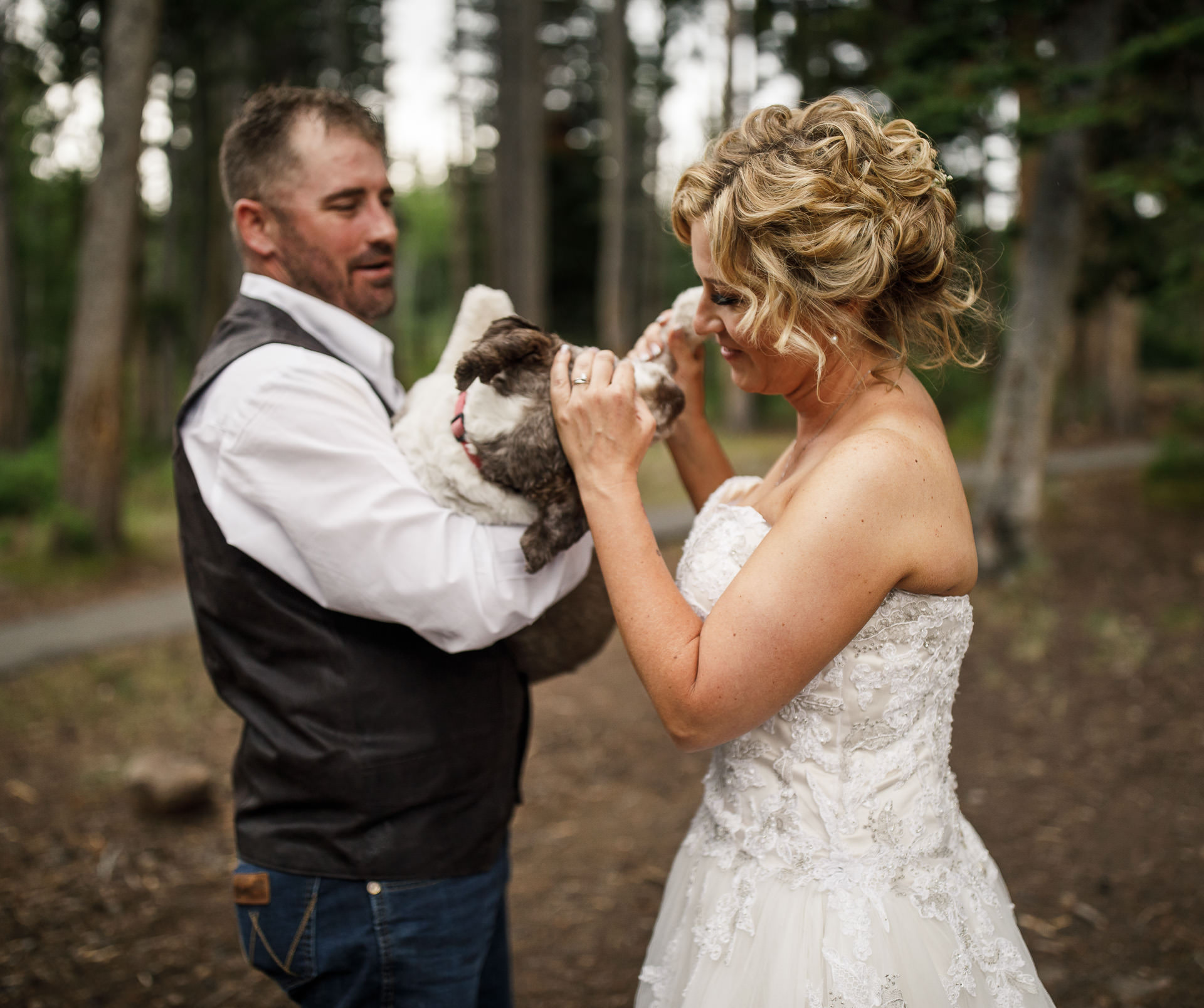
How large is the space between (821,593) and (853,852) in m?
0.69

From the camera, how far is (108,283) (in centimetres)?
870

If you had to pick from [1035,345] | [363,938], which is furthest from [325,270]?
[1035,345]

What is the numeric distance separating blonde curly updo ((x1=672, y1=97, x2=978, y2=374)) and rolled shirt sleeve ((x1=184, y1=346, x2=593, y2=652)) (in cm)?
76

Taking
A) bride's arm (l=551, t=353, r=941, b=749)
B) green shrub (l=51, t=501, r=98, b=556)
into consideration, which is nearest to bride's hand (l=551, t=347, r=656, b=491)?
bride's arm (l=551, t=353, r=941, b=749)

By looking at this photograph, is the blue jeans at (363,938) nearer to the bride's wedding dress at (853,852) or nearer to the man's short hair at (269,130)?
the bride's wedding dress at (853,852)

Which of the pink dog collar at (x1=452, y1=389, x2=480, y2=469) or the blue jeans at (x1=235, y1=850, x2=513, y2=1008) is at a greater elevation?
the pink dog collar at (x1=452, y1=389, x2=480, y2=469)

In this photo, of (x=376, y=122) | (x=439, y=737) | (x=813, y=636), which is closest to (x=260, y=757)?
(x=439, y=737)

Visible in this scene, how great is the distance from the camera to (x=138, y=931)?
4.34 meters

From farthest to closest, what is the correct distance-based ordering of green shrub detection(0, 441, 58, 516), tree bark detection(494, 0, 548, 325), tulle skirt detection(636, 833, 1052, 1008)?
tree bark detection(494, 0, 548, 325) → green shrub detection(0, 441, 58, 516) → tulle skirt detection(636, 833, 1052, 1008)

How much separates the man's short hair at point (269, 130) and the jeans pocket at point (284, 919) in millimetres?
1705

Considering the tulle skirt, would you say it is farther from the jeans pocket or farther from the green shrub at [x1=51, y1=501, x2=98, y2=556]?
the green shrub at [x1=51, y1=501, x2=98, y2=556]

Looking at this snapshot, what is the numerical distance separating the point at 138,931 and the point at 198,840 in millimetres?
865

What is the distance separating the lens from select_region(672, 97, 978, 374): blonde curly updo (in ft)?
5.91

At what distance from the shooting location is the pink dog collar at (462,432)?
6.88 ft
